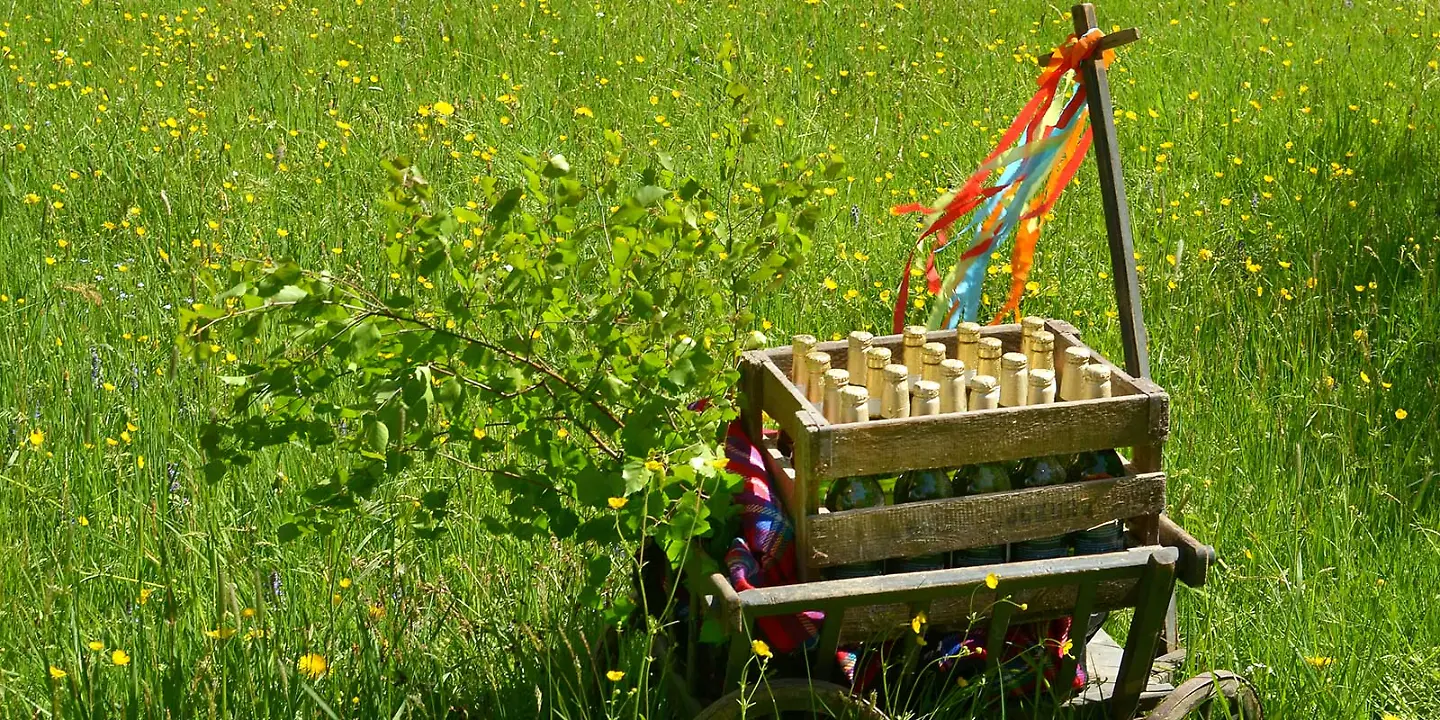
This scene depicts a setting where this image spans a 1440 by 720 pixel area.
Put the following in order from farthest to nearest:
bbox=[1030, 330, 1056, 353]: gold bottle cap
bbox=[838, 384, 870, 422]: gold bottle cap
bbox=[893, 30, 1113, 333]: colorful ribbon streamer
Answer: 1. bbox=[893, 30, 1113, 333]: colorful ribbon streamer
2. bbox=[1030, 330, 1056, 353]: gold bottle cap
3. bbox=[838, 384, 870, 422]: gold bottle cap

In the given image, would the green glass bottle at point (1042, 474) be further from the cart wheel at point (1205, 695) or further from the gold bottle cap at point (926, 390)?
the cart wheel at point (1205, 695)

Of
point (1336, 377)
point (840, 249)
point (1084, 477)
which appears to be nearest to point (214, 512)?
point (1084, 477)

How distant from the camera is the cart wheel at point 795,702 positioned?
7.11 feet

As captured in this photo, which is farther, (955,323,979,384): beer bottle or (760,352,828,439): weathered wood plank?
(955,323,979,384): beer bottle

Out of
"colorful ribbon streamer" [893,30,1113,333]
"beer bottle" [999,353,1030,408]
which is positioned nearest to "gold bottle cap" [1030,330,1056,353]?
"beer bottle" [999,353,1030,408]

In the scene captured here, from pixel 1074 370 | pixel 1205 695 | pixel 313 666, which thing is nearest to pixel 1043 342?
pixel 1074 370

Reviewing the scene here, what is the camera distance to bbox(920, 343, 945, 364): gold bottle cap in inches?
93.6

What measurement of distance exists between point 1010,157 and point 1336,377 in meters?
1.64

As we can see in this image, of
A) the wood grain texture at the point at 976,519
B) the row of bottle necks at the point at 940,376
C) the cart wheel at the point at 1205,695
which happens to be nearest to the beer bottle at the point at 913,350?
the row of bottle necks at the point at 940,376

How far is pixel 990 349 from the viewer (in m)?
2.38

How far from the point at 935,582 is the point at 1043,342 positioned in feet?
1.68

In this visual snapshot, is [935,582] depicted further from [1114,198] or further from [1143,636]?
[1114,198]

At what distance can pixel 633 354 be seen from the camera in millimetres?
2104

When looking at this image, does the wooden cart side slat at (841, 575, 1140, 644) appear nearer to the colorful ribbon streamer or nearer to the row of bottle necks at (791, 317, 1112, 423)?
the row of bottle necks at (791, 317, 1112, 423)
